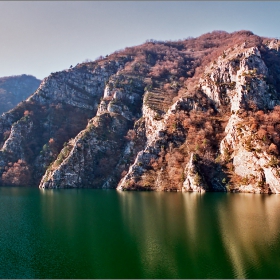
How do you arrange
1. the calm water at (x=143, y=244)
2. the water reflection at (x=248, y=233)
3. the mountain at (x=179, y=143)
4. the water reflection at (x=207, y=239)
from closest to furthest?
the calm water at (x=143, y=244)
the water reflection at (x=207, y=239)
the water reflection at (x=248, y=233)
the mountain at (x=179, y=143)

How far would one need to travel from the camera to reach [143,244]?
41625mm

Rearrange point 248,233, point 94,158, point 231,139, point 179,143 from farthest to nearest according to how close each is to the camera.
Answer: point 94,158
point 179,143
point 231,139
point 248,233

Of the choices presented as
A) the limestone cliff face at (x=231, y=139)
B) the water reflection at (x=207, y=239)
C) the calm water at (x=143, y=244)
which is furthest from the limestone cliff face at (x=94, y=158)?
the water reflection at (x=207, y=239)

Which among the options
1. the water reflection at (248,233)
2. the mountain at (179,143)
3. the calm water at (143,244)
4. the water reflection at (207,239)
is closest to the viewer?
the calm water at (143,244)

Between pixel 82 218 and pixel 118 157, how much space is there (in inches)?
4263

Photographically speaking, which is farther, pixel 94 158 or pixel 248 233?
pixel 94 158

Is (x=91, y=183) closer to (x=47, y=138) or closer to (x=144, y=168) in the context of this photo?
(x=144, y=168)

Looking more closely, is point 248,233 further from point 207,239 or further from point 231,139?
point 231,139

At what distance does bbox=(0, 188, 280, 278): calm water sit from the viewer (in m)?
32.1

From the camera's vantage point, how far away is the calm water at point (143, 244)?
105ft

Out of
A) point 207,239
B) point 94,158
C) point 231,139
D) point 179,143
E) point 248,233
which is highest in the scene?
point 231,139

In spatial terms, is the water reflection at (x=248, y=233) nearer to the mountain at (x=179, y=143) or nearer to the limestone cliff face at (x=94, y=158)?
the mountain at (x=179, y=143)

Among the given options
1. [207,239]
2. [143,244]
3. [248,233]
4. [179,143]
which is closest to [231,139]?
[179,143]

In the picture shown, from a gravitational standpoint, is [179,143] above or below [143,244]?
above
